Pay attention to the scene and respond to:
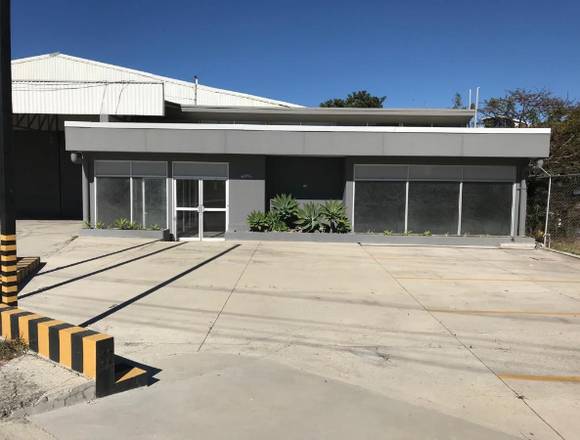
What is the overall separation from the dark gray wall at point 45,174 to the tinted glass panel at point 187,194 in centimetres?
1250

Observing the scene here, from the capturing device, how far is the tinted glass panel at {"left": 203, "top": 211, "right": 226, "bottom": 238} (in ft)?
58.9

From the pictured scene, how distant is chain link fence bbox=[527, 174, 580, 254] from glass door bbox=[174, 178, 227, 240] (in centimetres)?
1157

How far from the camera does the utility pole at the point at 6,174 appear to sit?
6.34 metres

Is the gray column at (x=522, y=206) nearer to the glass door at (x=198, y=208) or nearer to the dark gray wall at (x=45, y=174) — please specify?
the glass door at (x=198, y=208)

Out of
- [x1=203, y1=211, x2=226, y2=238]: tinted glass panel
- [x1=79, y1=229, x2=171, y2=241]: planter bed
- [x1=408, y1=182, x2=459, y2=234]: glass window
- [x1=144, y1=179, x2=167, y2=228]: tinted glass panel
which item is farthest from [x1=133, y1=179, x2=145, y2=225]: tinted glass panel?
[x1=408, y1=182, x2=459, y2=234]: glass window

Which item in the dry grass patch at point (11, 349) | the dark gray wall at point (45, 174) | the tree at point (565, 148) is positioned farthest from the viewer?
the dark gray wall at point (45, 174)

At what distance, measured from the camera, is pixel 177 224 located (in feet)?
58.7

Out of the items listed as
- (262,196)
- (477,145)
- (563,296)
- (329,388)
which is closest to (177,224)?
(262,196)

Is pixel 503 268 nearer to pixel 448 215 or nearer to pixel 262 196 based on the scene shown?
pixel 448 215

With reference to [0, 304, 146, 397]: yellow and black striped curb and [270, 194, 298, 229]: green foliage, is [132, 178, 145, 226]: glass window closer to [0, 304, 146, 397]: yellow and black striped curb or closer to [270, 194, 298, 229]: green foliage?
[270, 194, 298, 229]: green foliage

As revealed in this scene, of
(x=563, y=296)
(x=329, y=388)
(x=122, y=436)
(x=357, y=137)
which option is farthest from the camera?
(x=357, y=137)

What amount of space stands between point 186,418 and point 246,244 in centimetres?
1197

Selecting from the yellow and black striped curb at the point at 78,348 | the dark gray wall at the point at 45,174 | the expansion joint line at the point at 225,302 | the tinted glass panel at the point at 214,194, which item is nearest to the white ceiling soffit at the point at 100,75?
the dark gray wall at the point at 45,174

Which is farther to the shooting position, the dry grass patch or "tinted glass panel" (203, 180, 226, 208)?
"tinted glass panel" (203, 180, 226, 208)
